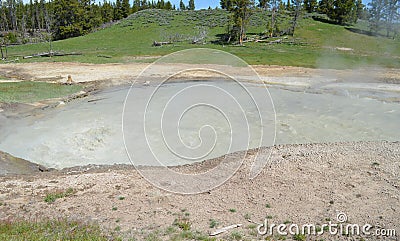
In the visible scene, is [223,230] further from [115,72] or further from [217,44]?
[217,44]

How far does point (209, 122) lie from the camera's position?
1641 centimetres

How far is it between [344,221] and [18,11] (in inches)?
4190

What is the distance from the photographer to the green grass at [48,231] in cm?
634

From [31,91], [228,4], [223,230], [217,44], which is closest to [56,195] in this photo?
[223,230]

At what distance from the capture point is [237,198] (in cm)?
905

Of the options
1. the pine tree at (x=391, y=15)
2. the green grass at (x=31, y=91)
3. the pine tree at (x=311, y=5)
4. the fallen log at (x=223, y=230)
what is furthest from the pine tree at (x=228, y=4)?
the fallen log at (x=223, y=230)

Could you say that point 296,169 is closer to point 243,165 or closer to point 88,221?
point 243,165

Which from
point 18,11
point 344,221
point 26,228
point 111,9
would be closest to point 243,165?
point 344,221

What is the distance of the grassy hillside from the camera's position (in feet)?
121

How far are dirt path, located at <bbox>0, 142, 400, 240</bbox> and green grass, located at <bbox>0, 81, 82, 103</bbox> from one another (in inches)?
440

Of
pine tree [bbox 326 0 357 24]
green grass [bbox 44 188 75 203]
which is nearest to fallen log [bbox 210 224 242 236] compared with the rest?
green grass [bbox 44 188 75 203]

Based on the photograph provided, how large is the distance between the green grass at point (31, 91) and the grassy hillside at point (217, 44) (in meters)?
12.8

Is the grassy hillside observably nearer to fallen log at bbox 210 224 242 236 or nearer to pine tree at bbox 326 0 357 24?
pine tree at bbox 326 0 357 24

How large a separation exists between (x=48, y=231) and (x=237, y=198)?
4.41m
